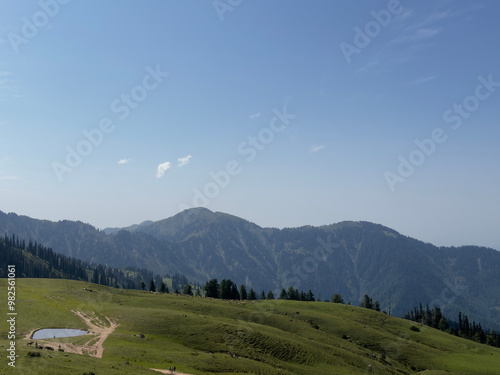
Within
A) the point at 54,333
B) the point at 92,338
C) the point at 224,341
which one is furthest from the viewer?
the point at 224,341

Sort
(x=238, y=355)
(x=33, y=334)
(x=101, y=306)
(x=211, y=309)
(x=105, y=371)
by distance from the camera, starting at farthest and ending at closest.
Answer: (x=211, y=309)
(x=101, y=306)
(x=238, y=355)
(x=33, y=334)
(x=105, y=371)

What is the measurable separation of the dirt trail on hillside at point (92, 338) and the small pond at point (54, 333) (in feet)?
4.33

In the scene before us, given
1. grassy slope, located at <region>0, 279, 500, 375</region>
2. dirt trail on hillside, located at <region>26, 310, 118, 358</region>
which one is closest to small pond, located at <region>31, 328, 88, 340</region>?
dirt trail on hillside, located at <region>26, 310, 118, 358</region>

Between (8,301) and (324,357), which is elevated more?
(8,301)

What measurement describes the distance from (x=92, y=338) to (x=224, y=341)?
87.9ft

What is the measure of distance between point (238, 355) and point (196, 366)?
579 inches

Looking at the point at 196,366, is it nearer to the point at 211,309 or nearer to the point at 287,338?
the point at 287,338

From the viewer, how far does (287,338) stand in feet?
276

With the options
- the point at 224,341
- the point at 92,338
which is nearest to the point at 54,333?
the point at 92,338

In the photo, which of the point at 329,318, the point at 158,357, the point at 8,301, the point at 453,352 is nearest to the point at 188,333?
the point at 158,357

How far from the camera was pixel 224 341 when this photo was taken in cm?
7569

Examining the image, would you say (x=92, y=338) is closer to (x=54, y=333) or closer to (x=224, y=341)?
(x=54, y=333)

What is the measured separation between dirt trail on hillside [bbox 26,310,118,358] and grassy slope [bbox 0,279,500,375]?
1694 millimetres

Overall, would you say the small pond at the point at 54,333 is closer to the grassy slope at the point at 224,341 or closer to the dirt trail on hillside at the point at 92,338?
the dirt trail on hillside at the point at 92,338
